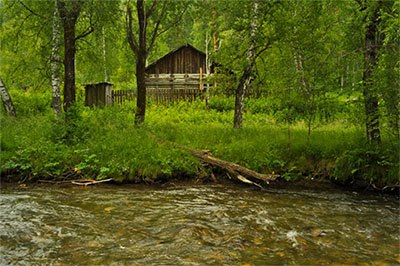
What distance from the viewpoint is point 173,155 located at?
36.2 feet

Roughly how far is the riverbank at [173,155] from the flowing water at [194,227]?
737 millimetres

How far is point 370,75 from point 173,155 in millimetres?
5586

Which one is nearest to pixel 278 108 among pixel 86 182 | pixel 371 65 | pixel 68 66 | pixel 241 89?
pixel 241 89

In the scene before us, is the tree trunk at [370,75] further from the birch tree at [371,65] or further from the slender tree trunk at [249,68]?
the slender tree trunk at [249,68]

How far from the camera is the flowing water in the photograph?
5.55m

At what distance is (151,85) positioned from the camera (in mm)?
28562

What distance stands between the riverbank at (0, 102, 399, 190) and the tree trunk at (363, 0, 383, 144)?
0.49 meters

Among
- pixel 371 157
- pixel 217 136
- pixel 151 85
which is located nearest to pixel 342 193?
pixel 371 157

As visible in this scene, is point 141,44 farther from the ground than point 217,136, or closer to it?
farther from the ground

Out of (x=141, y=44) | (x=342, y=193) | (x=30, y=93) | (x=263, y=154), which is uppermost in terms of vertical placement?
(x=141, y=44)

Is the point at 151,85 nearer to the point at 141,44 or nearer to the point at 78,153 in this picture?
the point at 141,44

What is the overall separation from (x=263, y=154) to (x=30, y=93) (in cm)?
1653

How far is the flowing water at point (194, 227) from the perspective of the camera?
18.2 feet

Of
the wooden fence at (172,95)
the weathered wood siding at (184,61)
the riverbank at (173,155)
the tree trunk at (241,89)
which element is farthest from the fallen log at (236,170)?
the weathered wood siding at (184,61)
